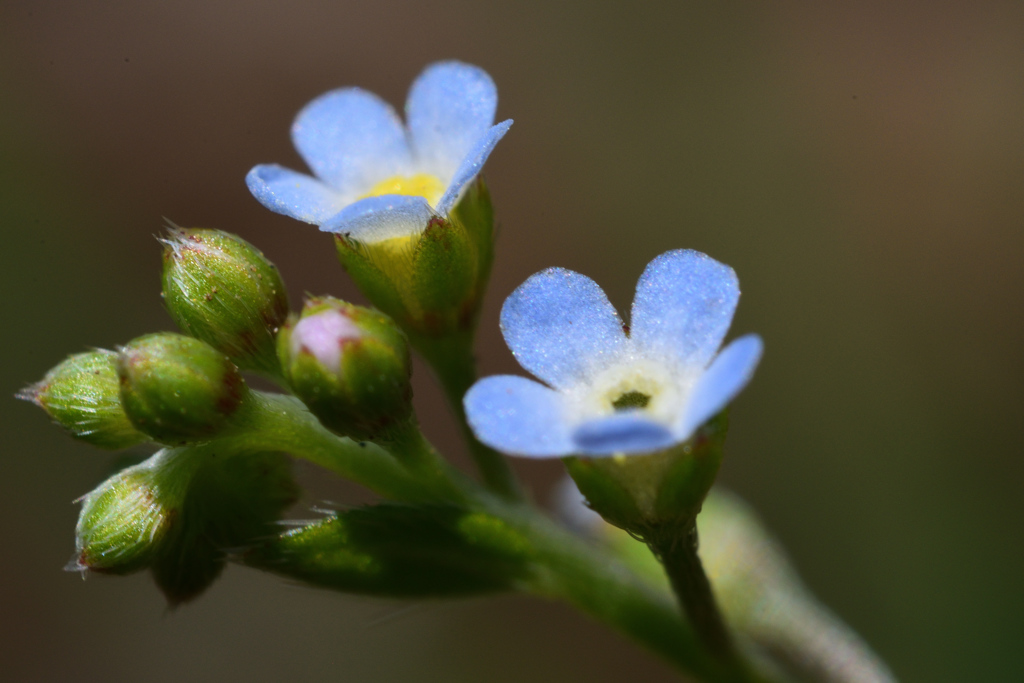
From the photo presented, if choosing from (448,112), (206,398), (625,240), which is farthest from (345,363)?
(625,240)

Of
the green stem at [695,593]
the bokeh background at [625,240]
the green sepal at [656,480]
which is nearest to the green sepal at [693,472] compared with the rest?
the green sepal at [656,480]

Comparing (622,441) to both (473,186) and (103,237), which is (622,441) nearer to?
(473,186)

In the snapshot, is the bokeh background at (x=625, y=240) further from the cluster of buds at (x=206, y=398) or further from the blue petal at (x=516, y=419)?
the blue petal at (x=516, y=419)

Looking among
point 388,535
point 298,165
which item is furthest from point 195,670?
point 388,535

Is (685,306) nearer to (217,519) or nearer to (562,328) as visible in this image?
(562,328)

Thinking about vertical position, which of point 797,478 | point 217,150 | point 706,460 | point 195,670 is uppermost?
point 706,460

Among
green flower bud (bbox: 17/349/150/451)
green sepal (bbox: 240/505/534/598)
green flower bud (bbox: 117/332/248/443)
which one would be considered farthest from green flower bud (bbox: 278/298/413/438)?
green flower bud (bbox: 17/349/150/451)

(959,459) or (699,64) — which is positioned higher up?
(699,64)
